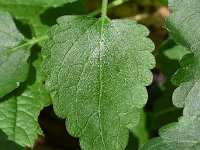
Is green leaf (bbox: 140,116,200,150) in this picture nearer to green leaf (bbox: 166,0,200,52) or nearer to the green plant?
the green plant

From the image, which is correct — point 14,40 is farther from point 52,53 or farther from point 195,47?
point 195,47

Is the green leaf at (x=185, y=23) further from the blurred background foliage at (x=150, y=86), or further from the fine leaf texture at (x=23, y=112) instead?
the fine leaf texture at (x=23, y=112)

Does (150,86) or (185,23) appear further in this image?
(150,86)

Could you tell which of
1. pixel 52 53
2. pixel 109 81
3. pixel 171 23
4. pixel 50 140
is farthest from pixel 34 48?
pixel 50 140

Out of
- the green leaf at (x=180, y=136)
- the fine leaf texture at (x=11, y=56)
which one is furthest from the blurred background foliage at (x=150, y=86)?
the green leaf at (x=180, y=136)

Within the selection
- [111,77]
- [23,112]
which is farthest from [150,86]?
[111,77]

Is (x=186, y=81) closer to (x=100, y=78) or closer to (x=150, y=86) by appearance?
(x=100, y=78)
